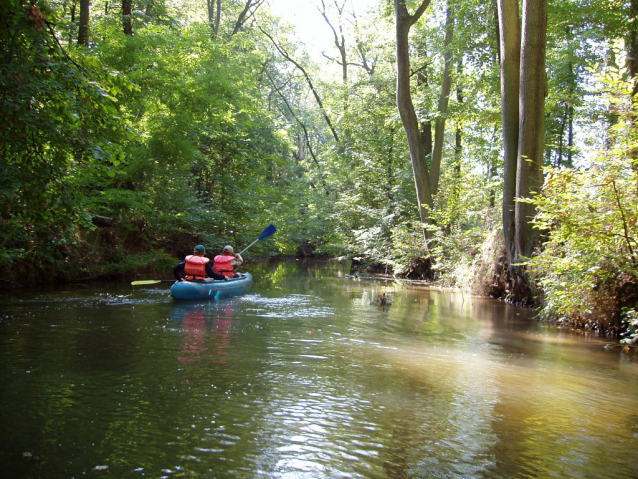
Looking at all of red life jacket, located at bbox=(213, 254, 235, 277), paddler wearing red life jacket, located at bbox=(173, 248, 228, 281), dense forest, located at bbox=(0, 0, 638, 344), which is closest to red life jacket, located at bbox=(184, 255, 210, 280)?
paddler wearing red life jacket, located at bbox=(173, 248, 228, 281)

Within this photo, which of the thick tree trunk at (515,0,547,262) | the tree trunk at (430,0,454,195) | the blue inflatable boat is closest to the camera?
the thick tree trunk at (515,0,547,262)

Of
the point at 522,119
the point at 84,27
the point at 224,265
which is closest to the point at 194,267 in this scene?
the point at 224,265

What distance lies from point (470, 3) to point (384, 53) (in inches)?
378

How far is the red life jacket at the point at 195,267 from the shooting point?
11305 mm

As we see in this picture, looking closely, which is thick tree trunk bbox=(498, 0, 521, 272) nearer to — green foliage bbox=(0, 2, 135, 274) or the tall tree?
the tall tree

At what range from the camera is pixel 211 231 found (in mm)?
18562

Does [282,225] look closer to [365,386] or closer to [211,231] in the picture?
[211,231]

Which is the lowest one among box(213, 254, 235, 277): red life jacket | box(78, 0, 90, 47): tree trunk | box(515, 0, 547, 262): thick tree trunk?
box(213, 254, 235, 277): red life jacket

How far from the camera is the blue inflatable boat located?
10688 millimetres

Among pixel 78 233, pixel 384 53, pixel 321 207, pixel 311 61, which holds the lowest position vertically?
pixel 78 233

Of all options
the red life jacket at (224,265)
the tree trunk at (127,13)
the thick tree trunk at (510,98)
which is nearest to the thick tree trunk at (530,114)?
the thick tree trunk at (510,98)

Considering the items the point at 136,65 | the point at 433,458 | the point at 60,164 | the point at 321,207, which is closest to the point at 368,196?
the point at 321,207

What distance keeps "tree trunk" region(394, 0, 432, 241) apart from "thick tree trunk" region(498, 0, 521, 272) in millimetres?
3931

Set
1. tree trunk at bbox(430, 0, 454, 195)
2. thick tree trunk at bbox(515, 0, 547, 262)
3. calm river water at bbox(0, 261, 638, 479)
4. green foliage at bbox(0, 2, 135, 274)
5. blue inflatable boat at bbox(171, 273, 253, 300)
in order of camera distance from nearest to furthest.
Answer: calm river water at bbox(0, 261, 638, 479), green foliage at bbox(0, 2, 135, 274), thick tree trunk at bbox(515, 0, 547, 262), blue inflatable boat at bbox(171, 273, 253, 300), tree trunk at bbox(430, 0, 454, 195)
